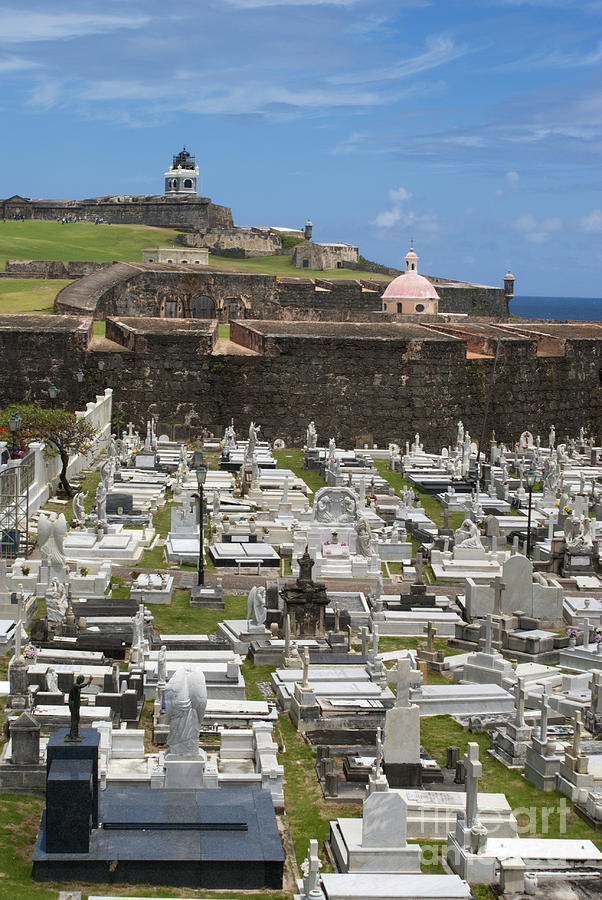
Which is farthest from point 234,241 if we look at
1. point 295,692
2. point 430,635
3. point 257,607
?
point 295,692

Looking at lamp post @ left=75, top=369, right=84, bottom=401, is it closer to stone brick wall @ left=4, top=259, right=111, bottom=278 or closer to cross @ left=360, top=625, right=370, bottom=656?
cross @ left=360, top=625, right=370, bottom=656

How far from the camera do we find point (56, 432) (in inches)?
1113

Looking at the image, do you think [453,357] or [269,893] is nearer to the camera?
[269,893]

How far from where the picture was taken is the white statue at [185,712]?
39.2ft

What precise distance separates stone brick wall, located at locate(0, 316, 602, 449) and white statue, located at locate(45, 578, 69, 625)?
63.7 ft

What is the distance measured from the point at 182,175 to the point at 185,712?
98.0 metres

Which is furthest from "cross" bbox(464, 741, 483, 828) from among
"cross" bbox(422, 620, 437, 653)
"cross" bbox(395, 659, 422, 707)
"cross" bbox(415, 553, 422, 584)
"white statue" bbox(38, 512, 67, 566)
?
"cross" bbox(415, 553, 422, 584)

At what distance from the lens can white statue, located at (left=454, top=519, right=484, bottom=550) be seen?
931 inches

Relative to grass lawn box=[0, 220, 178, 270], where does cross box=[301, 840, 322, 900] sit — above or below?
below

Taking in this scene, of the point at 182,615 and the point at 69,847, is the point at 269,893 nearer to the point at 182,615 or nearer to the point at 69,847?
the point at 69,847

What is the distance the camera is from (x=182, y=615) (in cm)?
1912

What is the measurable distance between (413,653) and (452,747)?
4.28 m

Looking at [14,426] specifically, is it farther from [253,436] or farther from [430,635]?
[430,635]

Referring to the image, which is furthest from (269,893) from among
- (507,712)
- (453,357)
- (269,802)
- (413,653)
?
(453,357)
